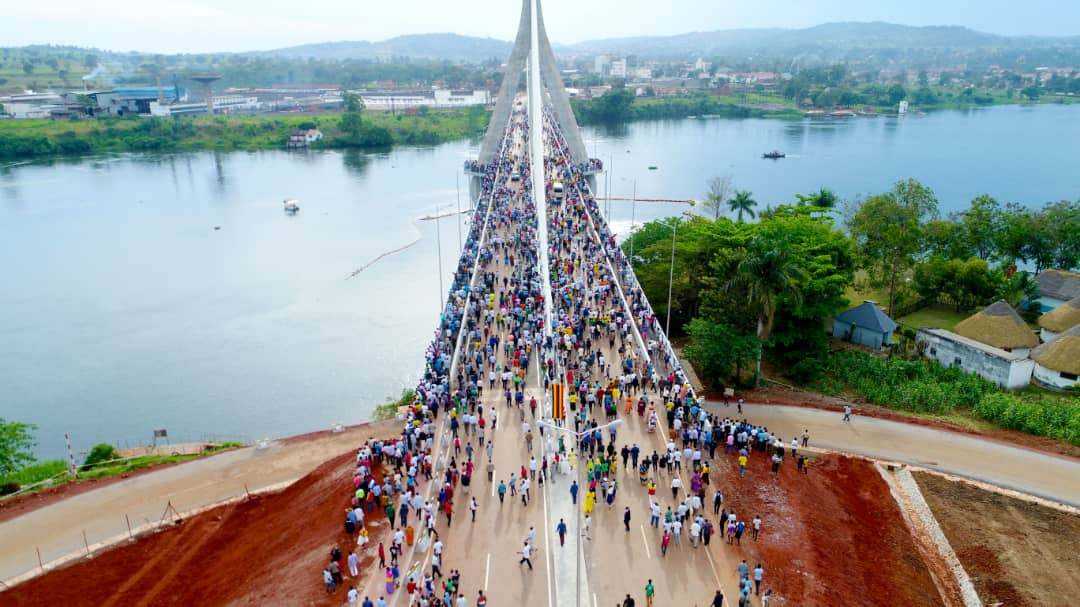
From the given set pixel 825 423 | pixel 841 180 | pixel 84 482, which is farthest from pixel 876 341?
pixel 841 180

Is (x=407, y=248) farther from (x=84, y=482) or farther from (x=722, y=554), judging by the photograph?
(x=722, y=554)

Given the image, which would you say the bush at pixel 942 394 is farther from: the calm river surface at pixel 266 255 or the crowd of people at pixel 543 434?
the calm river surface at pixel 266 255

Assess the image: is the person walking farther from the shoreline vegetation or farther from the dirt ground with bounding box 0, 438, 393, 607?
the shoreline vegetation

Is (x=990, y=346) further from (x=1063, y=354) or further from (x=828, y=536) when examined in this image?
(x=828, y=536)

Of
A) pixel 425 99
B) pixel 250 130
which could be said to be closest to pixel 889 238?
pixel 250 130

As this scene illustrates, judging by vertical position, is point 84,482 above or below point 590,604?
below

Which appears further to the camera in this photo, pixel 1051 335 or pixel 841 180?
pixel 841 180
